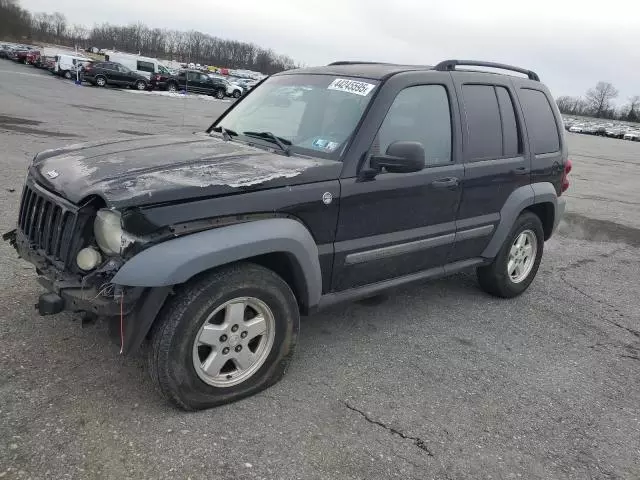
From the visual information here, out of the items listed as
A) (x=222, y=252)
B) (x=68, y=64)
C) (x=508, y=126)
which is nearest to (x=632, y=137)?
(x=68, y=64)

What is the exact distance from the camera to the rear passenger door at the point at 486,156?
4289 millimetres

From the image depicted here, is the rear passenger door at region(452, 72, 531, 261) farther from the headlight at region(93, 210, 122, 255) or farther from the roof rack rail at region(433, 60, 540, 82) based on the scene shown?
the headlight at region(93, 210, 122, 255)

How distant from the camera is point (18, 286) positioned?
4250 mm

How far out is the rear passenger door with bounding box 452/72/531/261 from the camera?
4.29 meters

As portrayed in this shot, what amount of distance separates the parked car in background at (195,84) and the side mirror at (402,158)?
128ft

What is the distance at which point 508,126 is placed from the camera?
470 cm

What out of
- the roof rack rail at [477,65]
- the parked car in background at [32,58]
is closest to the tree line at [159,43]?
the parked car in background at [32,58]

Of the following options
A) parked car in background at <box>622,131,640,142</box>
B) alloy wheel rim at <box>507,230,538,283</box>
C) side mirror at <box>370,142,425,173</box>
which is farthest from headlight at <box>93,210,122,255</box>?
parked car in background at <box>622,131,640,142</box>

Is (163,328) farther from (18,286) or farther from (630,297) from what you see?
(630,297)

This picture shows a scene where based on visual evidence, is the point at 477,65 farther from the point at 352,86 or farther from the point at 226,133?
the point at 226,133

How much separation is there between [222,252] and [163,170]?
0.65 meters

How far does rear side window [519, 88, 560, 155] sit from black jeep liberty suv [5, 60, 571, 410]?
0.04 metres

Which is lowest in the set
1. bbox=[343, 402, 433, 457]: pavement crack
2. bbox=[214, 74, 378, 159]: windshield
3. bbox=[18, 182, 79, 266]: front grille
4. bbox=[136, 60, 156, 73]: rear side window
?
bbox=[343, 402, 433, 457]: pavement crack

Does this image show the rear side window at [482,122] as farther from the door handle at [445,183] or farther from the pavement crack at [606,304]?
the pavement crack at [606,304]
